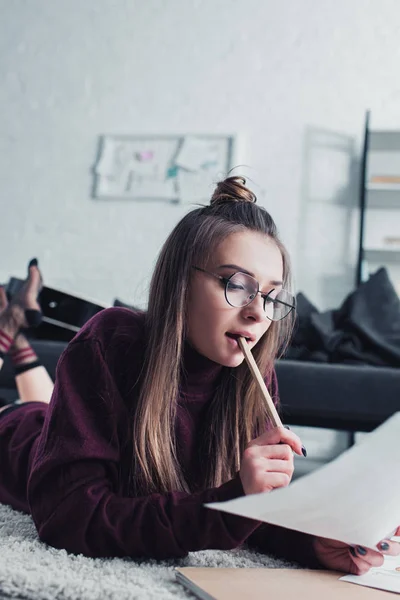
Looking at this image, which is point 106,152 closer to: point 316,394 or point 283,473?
point 316,394

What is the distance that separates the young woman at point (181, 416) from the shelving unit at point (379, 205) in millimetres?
2318

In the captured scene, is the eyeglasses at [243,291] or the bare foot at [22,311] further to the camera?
the bare foot at [22,311]

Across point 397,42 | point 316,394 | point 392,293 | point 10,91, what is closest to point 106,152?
point 10,91

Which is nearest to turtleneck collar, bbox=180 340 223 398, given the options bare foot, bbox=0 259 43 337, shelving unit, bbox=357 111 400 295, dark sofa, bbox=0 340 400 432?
dark sofa, bbox=0 340 400 432

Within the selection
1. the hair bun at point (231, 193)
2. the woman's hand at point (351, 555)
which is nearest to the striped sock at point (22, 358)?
the hair bun at point (231, 193)

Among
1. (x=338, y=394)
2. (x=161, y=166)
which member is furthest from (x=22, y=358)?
(x=161, y=166)

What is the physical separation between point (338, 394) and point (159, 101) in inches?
91.5

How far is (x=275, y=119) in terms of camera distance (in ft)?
11.6

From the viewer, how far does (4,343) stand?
1861mm

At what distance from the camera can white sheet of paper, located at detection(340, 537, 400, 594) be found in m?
0.76

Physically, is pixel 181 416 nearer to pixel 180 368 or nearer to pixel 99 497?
pixel 180 368

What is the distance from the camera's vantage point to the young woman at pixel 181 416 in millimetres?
804

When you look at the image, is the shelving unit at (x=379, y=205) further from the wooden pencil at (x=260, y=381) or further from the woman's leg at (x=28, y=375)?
the wooden pencil at (x=260, y=381)

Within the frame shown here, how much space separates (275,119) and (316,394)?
2.03 metres
